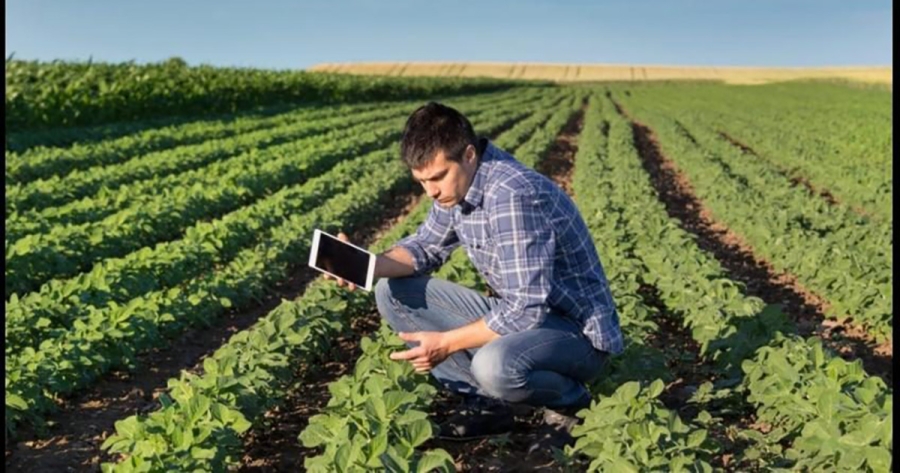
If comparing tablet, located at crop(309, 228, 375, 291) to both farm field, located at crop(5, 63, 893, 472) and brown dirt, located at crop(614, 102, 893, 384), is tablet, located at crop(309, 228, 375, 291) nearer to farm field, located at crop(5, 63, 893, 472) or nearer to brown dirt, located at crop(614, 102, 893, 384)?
farm field, located at crop(5, 63, 893, 472)

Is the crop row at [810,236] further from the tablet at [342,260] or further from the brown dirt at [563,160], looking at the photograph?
A: the tablet at [342,260]

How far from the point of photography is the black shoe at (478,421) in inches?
182

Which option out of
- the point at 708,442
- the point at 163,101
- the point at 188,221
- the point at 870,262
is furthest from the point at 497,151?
the point at 163,101

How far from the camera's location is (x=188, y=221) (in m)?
10.8

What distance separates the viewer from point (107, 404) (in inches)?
220

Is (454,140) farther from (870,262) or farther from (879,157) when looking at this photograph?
(879,157)

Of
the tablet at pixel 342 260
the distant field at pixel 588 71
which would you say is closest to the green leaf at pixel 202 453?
the tablet at pixel 342 260

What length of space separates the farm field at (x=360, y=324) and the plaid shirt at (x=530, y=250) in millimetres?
424

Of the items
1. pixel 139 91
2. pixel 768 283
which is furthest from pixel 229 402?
pixel 139 91

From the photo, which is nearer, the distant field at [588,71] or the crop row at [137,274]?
the crop row at [137,274]

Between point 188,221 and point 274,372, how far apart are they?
622 centimetres

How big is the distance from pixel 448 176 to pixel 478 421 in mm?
1286

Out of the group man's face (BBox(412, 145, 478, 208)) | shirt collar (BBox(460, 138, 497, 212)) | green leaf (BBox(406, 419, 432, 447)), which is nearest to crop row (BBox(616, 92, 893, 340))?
shirt collar (BBox(460, 138, 497, 212))

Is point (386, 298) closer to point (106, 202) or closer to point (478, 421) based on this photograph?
point (478, 421)
